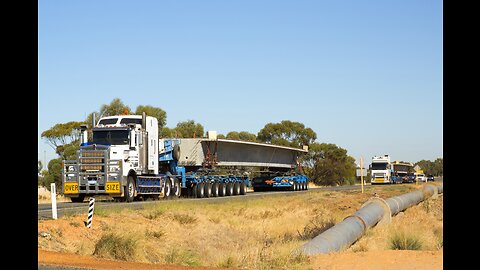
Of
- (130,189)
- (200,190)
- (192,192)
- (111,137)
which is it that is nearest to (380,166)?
(200,190)

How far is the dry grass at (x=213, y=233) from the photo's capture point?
599 inches

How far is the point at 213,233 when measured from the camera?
79.0 feet

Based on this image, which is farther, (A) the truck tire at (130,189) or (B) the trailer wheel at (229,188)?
(B) the trailer wheel at (229,188)

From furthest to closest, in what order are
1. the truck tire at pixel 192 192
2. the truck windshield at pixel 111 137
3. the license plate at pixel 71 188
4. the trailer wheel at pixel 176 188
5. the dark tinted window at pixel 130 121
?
the truck tire at pixel 192 192
the trailer wheel at pixel 176 188
the dark tinted window at pixel 130 121
the truck windshield at pixel 111 137
the license plate at pixel 71 188

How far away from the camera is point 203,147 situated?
44.4 meters

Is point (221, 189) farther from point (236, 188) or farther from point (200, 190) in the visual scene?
point (200, 190)

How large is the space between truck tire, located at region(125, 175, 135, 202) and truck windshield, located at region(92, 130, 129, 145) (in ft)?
6.14

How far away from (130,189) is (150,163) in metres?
2.73

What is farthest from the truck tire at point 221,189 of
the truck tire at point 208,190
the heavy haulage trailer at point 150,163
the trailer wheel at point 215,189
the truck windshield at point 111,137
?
the truck windshield at point 111,137

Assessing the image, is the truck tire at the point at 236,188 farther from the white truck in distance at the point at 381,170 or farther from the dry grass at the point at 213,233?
the white truck in distance at the point at 381,170

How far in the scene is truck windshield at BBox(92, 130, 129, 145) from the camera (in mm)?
31984

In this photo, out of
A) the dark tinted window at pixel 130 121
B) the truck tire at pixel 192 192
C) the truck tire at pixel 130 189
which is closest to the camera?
the truck tire at pixel 130 189

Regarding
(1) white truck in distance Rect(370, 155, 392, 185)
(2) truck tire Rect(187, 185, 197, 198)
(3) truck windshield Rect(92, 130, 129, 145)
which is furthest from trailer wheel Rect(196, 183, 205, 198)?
(1) white truck in distance Rect(370, 155, 392, 185)
